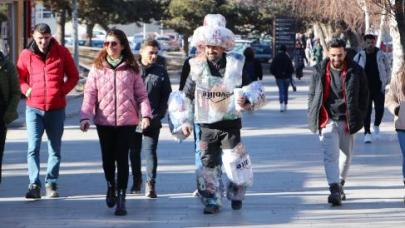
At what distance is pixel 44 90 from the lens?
35.4 ft

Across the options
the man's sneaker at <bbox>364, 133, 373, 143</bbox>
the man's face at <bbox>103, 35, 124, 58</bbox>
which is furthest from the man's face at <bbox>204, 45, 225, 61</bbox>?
the man's sneaker at <bbox>364, 133, 373, 143</bbox>

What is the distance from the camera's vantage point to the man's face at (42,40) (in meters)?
10.7

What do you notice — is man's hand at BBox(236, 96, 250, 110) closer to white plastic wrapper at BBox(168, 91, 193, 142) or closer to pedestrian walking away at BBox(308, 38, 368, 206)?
white plastic wrapper at BBox(168, 91, 193, 142)

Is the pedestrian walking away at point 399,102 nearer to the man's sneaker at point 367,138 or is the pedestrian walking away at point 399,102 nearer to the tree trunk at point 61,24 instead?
the man's sneaker at point 367,138

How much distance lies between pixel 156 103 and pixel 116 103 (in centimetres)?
128

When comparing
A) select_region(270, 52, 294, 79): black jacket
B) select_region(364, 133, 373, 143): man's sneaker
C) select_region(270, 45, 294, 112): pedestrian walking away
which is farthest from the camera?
select_region(270, 52, 294, 79): black jacket

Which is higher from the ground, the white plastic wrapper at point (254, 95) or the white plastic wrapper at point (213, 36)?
the white plastic wrapper at point (213, 36)

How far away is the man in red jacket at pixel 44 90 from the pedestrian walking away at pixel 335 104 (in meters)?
2.54

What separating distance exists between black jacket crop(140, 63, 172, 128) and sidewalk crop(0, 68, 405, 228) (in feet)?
2.96

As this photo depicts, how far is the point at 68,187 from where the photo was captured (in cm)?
1185

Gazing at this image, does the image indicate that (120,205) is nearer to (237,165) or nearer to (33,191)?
(237,165)

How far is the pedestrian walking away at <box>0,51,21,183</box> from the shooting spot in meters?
10.1

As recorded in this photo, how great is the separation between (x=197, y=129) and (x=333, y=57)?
1533 mm

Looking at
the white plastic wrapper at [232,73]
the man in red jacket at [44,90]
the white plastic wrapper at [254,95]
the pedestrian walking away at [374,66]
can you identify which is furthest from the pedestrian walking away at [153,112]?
the pedestrian walking away at [374,66]
